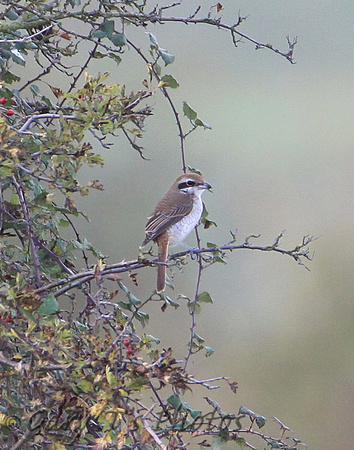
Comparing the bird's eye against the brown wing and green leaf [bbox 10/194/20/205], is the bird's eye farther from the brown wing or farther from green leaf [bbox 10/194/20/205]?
green leaf [bbox 10/194/20/205]

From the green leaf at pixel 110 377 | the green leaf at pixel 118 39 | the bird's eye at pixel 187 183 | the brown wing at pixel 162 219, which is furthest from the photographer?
the bird's eye at pixel 187 183

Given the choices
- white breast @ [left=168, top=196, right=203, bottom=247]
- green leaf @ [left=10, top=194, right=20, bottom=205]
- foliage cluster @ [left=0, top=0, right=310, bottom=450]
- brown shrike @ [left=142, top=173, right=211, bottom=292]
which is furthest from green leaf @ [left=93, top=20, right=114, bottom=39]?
white breast @ [left=168, top=196, right=203, bottom=247]

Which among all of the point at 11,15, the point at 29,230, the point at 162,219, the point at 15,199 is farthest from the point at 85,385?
the point at 162,219

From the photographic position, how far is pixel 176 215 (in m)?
4.37

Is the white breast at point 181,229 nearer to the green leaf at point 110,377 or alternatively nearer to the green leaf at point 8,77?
the green leaf at point 8,77

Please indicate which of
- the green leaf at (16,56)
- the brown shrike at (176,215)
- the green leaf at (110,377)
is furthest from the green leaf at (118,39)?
the brown shrike at (176,215)

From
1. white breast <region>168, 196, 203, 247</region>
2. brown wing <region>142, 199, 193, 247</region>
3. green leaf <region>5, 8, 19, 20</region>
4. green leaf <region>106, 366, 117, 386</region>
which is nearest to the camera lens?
green leaf <region>106, 366, 117, 386</region>

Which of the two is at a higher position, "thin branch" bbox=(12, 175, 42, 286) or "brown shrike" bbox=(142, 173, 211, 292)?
"brown shrike" bbox=(142, 173, 211, 292)

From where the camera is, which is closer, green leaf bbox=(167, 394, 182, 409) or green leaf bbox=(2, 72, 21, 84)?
green leaf bbox=(167, 394, 182, 409)

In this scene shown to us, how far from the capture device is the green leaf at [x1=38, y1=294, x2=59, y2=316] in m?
1.93

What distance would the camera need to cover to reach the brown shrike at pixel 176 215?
425cm

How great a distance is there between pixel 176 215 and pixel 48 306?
8.06ft

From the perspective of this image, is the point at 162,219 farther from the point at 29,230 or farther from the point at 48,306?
the point at 48,306

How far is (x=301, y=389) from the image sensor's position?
829 centimetres
